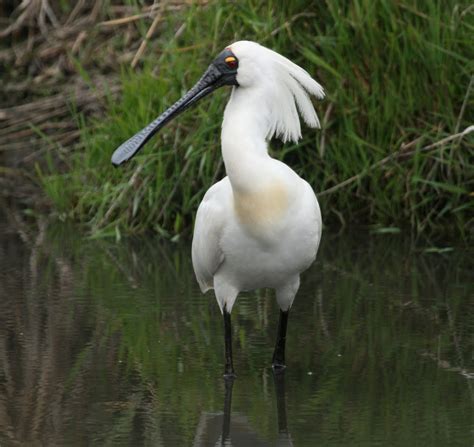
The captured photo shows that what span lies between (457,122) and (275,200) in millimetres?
2875

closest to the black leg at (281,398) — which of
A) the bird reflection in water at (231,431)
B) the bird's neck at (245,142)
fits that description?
the bird reflection in water at (231,431)

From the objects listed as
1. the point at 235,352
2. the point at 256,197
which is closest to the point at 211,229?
the point at 256,197

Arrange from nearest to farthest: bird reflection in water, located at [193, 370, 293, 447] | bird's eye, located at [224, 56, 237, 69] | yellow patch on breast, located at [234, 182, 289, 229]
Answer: bird reflection in water, located at [193, 370, 293, 447] → yellow patch on breast, located at [234, 182, 289, 229] → bird's eye, located at [224, 56, 237, 69]

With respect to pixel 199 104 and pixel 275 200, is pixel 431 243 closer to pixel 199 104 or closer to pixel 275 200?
pixel 199 104

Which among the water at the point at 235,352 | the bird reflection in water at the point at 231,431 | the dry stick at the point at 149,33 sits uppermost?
the dry stick at the point at 149,33

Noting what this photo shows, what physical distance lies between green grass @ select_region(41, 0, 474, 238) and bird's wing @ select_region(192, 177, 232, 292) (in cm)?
246

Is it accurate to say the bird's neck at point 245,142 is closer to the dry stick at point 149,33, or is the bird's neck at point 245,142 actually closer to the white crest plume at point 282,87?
the white crest plume at point 282,87

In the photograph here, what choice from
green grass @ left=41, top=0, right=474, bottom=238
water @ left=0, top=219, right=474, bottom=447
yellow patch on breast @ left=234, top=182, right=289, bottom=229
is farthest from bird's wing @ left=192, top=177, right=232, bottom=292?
green grass @ left=41, top=0, right=474, bottom=238

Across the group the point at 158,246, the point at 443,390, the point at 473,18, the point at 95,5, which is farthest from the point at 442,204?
the point at 95,5

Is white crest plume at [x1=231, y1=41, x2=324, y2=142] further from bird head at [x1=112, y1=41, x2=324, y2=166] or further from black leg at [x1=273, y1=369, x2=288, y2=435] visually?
black leg at [x1=273, y1=369, x2=288, y2=435]

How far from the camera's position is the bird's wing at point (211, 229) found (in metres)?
5.54

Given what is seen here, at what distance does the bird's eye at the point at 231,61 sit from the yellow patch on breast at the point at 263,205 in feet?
1.71

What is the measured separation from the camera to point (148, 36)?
30.5ft

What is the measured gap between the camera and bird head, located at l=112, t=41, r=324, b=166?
18.1 feet
